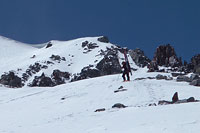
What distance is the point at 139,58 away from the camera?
104750 millimetres

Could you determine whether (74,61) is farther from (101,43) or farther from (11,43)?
(11,43)

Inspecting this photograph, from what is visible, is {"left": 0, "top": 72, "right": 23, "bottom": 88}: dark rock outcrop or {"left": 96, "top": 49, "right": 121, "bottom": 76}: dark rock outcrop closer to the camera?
{"left": 0, "top": 72, "right": 23, "bottom": 88}: dark rock outcrop

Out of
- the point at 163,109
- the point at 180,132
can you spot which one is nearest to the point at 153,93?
the point at 163,109

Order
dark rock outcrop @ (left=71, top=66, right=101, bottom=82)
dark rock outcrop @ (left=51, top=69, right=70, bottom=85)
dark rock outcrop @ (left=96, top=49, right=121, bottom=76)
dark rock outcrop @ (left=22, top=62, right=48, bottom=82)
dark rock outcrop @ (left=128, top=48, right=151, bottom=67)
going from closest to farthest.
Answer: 1. dark rock outcrop @ (left=96, top=49, right=121, bottom=76)
2. dark rock outcrop @ (left=71, top=66, right=101, bottom=82)
3. dark rock outcrop @ (left=51, top=69, right=70, bottom=85)
4. dark rock outcrop @ (left=22, top=62, right=48, bottom=82)
5. dark rock outcrop @ (left=128, top=48, right=151, bottom=67)

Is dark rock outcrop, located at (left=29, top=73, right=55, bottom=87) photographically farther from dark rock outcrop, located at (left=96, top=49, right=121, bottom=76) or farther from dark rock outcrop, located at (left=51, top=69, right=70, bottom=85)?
dark rock outcrop, located at (left=96, top=49, right=121, bottom=76)

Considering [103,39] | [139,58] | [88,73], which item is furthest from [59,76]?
[103,39]

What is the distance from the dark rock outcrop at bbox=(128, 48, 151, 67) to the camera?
4045 inches

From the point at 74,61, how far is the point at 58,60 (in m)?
5.78

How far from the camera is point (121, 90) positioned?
18938mm

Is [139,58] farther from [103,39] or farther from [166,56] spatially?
[166,56]

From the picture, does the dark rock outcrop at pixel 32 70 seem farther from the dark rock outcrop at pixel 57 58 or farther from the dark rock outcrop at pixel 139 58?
the dark rock outcrop at pixel 139 58

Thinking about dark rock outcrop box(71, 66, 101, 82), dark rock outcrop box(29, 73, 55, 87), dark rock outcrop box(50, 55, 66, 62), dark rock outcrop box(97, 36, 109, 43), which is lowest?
dark rock outcrop box(29, 73, 55, 87)

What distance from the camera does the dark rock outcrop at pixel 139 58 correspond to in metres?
103

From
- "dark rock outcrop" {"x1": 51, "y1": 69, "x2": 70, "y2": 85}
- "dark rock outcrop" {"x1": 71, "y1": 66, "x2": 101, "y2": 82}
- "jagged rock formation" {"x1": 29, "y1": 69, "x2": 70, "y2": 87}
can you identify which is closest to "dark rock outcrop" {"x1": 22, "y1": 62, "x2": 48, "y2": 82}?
"jagged rock formation" {"x1": 29, "y1": 69, "x2": 70, "y2": 87}
